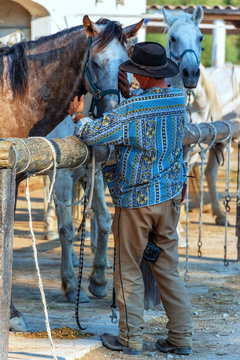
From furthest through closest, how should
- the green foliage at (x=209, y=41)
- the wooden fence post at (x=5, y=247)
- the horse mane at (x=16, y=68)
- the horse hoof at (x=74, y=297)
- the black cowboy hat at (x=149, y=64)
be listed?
1. the green foliage at (x=209, y=41)
2. the horse hoof at (x=74, y=297)
3. the horse mane at (x=16, y=68)
4. the black cowboy hat at (x=149, y=64)
5. the wooden fence post at (x=5, y=247)

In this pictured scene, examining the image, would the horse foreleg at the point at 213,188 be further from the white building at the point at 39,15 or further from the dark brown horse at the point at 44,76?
the dark brown horse at the point at 44,76

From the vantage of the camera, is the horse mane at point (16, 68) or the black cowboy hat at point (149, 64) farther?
the horse mane at point (16, 68)

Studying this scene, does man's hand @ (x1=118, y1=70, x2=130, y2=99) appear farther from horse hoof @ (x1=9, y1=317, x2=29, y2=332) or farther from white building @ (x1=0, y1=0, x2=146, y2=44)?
white building @ (x1=0, y1=0, x2=146, y2=44)

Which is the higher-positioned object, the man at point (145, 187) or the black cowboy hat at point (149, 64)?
the black cowboy hat at point (149, 64)

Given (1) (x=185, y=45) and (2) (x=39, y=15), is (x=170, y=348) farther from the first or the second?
(2) (x=39, y=15)

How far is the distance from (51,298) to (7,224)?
2.65 meters

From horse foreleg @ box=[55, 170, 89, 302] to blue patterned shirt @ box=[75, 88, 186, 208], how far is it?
5.27ft

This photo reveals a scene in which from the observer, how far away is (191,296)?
5.18 m

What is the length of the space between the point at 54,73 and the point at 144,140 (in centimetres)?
117

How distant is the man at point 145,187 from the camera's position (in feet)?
11.2

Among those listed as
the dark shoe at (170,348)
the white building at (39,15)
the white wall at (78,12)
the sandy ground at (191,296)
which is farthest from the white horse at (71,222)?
the white building at (39,15)

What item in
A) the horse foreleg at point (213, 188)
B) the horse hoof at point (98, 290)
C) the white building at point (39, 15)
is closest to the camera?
the horse hoof at point (98, 290)

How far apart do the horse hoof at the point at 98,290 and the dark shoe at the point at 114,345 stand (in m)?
1.53

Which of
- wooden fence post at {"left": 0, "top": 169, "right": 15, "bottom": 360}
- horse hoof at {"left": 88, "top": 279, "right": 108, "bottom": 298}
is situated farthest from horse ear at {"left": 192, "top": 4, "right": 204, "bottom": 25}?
wooden fence post at {"left": 0, "top": 169, "right": 15, "bottom": 360}
